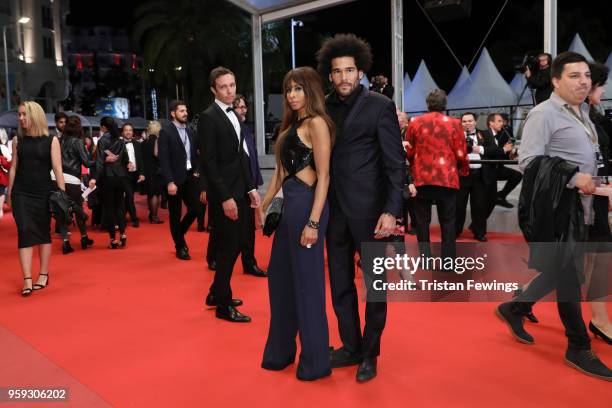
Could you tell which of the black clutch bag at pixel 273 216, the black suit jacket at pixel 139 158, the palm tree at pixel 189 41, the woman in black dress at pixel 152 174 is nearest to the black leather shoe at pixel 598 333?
the black clutch bag at pixel 273 216

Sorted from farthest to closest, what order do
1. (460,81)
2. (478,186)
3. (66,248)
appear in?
(460,81)
(478,186)
(66,248)

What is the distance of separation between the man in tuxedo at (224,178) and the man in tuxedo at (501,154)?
389 centimetres

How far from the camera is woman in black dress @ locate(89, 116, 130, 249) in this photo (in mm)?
6992

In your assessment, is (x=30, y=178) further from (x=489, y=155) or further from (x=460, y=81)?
(x=460, y=81)

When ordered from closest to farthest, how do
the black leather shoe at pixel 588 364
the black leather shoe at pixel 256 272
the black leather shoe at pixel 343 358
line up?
the black leather shoe at pixel 588 364 < the black leather shoe at pixel 343 358 < the black leather shoe at pixel 256 272

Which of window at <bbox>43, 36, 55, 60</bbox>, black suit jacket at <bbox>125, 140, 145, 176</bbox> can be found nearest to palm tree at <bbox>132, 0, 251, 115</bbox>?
black suit jacket at <bbox>125, 140, 145, 176</bbox>

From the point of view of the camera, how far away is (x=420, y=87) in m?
12.4

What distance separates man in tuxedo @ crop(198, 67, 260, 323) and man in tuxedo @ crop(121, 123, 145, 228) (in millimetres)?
4358

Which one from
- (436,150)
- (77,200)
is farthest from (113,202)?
(436,150)

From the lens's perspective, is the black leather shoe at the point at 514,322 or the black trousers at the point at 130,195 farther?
the black trousers at the point at 130,195

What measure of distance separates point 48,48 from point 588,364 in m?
45.9

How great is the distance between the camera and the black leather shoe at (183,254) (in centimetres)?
620

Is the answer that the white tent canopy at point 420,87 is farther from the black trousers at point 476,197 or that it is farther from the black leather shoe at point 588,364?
the black leather shoe at point 588,364

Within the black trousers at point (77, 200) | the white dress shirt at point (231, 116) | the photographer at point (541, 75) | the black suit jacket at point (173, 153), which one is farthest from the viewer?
the black trousers at point (77, 200)
